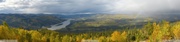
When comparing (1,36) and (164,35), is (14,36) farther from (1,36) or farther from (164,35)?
(164,35)

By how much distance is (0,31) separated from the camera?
187625 mm

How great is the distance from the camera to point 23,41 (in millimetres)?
183000

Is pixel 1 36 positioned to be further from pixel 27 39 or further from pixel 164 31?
pixel 164 31

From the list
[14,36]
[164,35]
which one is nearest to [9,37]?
[14,36]

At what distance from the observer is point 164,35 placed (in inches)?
7530

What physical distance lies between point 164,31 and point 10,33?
86.0 m

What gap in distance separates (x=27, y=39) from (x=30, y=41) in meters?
3.86

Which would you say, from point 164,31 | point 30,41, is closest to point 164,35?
point 164,31

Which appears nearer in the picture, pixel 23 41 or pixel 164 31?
pixel 23 41

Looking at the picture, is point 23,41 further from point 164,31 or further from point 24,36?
point 164,31

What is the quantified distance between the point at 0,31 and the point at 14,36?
7837 mm

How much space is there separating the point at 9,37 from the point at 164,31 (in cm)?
8576

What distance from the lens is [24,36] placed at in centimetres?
19212

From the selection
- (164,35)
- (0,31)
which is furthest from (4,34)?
(164,35)
